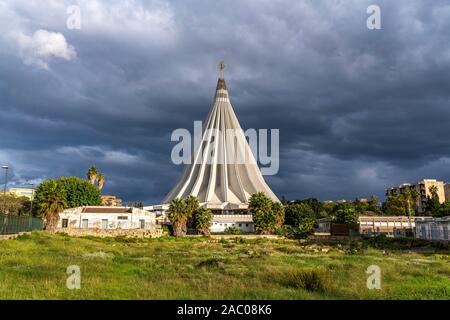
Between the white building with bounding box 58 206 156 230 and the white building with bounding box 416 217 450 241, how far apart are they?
38327 mm

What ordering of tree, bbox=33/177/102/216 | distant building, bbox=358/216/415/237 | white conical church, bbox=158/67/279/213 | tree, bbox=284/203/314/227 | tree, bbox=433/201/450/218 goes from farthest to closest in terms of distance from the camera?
white conical church, bbox=158/67/279/213 → tree, bbox=433/201/450/218 → tree, bbox=284/203/314/227 → distant building, bbox=358/216/415/237 → tree, bbox=33/177/102/216

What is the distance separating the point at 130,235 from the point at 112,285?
41380 millimetres

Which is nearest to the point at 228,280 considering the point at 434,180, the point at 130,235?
the point at 130,235

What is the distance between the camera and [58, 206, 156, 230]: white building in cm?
5906

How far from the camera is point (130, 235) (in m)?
53.3

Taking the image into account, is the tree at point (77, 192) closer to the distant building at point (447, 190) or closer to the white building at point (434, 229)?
the white building at point (434, 229)

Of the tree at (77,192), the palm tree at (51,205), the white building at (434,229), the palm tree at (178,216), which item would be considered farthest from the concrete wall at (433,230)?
the tree at (77,192)

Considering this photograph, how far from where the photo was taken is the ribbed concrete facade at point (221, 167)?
304ft

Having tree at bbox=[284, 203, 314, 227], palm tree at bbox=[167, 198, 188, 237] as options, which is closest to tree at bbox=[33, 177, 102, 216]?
palm tree at bbox=[167, 198, 188, 237]

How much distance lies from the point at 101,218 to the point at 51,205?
10767mm

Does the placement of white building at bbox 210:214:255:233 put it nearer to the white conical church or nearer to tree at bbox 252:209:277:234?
the white conical church

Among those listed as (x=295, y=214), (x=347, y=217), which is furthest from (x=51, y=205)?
(x=347, y=217)
